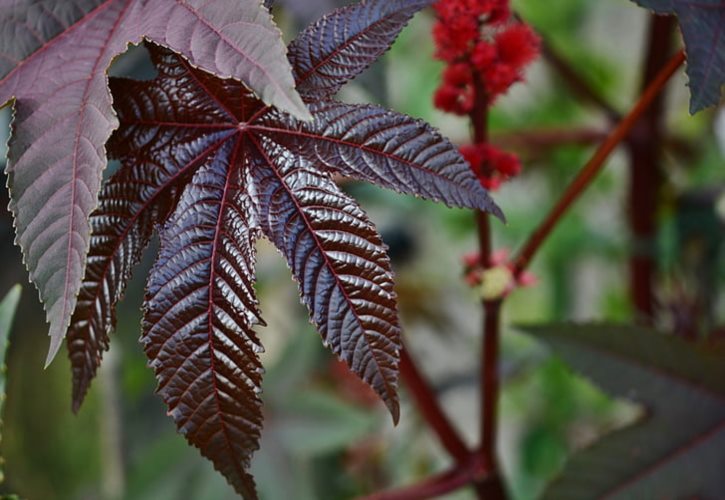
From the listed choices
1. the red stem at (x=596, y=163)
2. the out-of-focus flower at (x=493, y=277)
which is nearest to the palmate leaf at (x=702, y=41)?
the red stem at (x=596, y=163)

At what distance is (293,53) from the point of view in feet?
1.12

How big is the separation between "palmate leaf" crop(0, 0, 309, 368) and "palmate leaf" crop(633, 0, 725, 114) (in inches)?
6.8

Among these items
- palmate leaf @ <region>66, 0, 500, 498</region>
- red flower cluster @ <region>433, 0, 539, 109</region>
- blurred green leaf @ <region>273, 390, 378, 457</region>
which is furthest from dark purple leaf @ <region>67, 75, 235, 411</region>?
blurred green leaf @ <region>273, 390, 378, 457</region>

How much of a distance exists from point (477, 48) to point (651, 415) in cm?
29

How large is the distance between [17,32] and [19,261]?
45 cm

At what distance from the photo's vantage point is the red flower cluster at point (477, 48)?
36cm

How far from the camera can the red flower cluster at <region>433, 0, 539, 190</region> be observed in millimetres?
365

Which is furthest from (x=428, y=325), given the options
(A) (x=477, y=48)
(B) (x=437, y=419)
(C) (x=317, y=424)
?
(A) (x=477, y=48)

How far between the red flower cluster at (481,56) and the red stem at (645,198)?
40 centimetres

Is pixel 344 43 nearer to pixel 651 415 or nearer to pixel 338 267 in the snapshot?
pixel 338 267

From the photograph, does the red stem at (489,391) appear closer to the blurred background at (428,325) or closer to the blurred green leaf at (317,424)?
the blurred background at (428,325)

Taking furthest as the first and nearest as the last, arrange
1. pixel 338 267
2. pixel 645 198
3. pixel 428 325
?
pixel 428 325, pixel 645 198, pixel 338 267

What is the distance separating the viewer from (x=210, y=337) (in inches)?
12.8

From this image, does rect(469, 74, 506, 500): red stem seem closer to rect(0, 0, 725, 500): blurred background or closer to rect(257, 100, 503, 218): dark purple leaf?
rect(0, 0, 725, 500): blurred background
